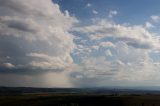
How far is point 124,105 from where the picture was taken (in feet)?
252

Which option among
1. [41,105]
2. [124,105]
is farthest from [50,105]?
[124,105]

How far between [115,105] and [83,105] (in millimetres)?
8115

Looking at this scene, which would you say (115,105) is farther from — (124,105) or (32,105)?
(32,105)

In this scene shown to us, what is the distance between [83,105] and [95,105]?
303 cm

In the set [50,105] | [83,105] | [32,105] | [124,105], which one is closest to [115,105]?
[124,105]

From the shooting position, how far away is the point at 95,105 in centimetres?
7662

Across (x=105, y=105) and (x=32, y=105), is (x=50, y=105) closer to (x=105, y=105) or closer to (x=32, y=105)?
(x=32, y=105)

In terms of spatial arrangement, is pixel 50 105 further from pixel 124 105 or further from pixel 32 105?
pixel 124 105

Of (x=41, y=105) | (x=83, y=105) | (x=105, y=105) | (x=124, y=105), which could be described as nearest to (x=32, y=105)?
(x=41, y=105)

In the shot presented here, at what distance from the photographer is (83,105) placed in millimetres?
76438

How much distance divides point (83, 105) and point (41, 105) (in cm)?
1092

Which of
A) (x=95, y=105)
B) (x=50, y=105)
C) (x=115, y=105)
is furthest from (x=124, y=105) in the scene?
(x=50, y=105)

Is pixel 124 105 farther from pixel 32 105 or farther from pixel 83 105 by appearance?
pixel 32 105

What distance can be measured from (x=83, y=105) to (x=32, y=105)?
13.1m
